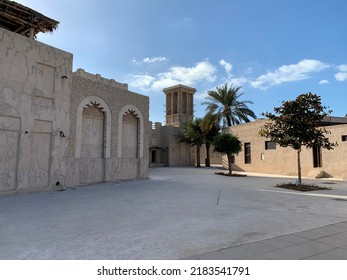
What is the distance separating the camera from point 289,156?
22.8 m

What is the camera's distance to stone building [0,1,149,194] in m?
10.3

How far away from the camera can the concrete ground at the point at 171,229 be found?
13.3ft

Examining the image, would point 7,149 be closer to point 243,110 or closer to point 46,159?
point 46,159

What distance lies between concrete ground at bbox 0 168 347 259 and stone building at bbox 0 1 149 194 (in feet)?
7.51

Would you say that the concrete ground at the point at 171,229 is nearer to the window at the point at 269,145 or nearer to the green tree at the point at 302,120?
the green tree at the point at 302,120

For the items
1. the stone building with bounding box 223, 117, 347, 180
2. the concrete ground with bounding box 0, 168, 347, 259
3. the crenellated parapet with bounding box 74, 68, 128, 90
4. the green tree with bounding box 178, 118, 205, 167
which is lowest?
the concrete ground with bounding box 0, 168, 347, 259

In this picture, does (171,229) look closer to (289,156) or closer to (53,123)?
(53,123)

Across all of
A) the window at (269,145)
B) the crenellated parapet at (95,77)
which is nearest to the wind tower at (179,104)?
the crenellated parapet at (95,77)

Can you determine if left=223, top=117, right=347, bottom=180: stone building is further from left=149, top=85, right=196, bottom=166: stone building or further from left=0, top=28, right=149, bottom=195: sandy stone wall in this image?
left=0, top=28, right=149, bottom=195: sandy stone wall

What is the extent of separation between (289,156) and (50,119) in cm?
1915

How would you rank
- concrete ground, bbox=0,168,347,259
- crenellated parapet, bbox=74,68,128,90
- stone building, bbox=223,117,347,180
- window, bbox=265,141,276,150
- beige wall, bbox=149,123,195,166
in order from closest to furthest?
concrete ground, bbox=0,168,347,259 → stone building, bbox=223,117,347,180 → crenellated parapet, bbox=74,68,128,90 → window, bbox=265,141,276,150 → beige wall, bbox=149,123,195,166

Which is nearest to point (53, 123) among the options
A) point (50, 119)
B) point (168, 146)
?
point (50, 119)

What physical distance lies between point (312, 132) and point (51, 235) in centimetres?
1268

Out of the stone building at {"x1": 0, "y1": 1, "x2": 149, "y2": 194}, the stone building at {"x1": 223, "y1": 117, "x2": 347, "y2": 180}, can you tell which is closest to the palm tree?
the stone building at {"x1": 223, "y1": 117, "x2": 347, "y2": 180}
